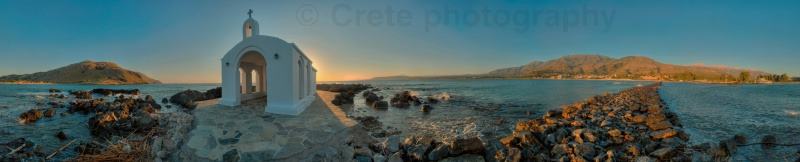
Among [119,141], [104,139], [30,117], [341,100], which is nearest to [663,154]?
[119,141]

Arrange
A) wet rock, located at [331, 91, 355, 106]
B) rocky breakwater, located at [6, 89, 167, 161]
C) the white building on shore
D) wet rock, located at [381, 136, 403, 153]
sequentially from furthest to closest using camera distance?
1. wet rock, located at [331, 91, 355, 106]
2. the white building on shore
3. wet rock, located at [381, 136, 403, 153]
4. rocky breakwater, located at [6, 89, 167, 161]

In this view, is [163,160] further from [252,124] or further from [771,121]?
[771,121]

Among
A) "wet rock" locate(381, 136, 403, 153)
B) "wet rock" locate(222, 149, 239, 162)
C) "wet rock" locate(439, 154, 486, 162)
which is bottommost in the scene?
"wet rock" locate(381, 136, 403, 153)

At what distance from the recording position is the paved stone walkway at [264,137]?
637 centimetres

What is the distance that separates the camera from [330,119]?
965cm

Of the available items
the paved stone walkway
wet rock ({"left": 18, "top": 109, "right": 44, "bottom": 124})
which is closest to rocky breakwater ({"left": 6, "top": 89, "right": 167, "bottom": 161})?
wet rock ({"left": 18, "top": 109, "right": 44, "bottom": 124})

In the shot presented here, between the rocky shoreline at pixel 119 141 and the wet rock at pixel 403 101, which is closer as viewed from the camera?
the rocky shoreline at pixel 119 141

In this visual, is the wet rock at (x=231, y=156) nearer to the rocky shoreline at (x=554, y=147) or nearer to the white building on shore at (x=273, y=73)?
the rocky shoreline at (x=554, y=147)

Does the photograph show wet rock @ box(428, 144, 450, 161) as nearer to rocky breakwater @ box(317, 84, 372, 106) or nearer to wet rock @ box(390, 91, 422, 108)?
rocky breakwater @ box(317, 84, 372, 106)

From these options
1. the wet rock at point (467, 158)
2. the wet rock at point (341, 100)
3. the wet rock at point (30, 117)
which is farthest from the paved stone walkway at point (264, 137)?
the wet rock at point (30, 117)

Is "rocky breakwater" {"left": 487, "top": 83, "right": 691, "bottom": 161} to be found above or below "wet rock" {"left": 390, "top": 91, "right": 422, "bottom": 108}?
below

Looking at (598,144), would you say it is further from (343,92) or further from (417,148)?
(343,92)

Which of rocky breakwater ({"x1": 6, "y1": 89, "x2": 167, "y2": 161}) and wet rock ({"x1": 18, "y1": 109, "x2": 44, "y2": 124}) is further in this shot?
wet rock ({"x1": 18, "y1": 109, "x2": 44, "y2": 124})

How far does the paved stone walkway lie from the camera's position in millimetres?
6371
